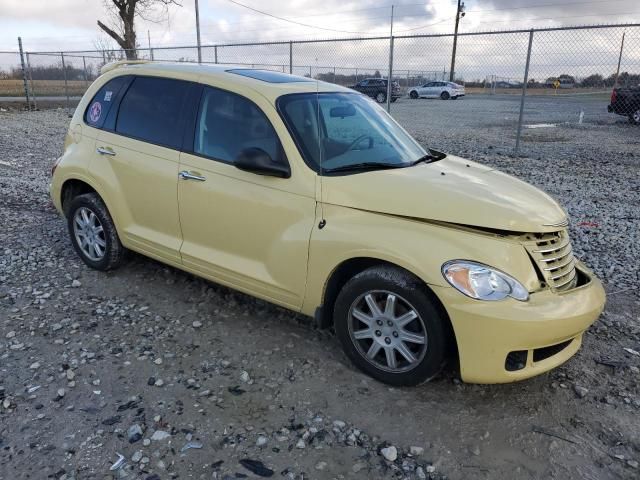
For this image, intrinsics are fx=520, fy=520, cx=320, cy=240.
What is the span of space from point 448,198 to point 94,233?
128 inches

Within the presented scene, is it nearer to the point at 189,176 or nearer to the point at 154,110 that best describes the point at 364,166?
Answer: the point at 189,176

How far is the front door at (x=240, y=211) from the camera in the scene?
3420mm

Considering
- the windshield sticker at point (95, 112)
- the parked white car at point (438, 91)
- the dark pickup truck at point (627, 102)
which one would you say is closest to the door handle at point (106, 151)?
the windshield sticker at point (95, 112)

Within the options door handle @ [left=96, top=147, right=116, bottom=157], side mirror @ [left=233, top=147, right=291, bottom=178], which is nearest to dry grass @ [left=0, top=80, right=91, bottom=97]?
door handle @ [left=96, top=147, right=116, bottom=157]

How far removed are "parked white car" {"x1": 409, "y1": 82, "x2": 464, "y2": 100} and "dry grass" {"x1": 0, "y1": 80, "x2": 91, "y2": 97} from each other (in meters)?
22.4

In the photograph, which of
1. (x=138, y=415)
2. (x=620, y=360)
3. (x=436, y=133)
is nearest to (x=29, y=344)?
(x=138, y=415)

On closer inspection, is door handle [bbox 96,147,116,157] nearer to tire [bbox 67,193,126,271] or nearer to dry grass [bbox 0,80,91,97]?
tire [bbox 67,193,126,271]

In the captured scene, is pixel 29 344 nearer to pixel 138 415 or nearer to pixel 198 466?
pixel 138 415

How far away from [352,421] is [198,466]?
866 millimetres

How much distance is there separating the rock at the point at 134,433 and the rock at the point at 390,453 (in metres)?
1.29

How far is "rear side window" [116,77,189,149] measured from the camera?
4070 mm

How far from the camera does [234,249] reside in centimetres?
375

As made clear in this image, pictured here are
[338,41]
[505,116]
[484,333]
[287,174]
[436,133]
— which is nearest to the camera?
[484,333]

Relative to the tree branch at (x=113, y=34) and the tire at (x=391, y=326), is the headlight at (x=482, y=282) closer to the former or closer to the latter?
the tire at (x=391, y=326)
